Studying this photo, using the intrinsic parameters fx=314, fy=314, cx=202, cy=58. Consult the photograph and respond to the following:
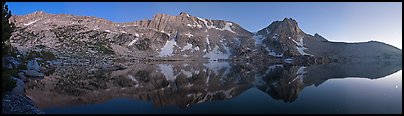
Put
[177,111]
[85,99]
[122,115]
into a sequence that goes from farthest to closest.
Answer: [85,99]
[177,111]
[122,115]

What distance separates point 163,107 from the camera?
35.4m

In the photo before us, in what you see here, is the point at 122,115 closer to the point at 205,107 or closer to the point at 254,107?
the point at 205,107

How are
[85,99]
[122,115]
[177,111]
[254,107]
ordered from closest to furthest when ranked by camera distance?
[122,115]
[177,111]
[254,107]
[85,99]

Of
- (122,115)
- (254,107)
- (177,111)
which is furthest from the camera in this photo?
(254,107)

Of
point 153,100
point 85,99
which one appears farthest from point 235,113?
point 85,99

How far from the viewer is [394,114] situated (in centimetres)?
3106

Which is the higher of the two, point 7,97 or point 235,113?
point 7,97

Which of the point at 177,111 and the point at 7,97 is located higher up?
the point at 7,97

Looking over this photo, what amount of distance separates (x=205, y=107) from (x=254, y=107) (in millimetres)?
5433

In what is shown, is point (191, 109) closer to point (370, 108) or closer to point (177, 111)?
point (177, 111)

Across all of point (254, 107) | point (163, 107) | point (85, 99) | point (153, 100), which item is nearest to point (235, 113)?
point (254, 107)

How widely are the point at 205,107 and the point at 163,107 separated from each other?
476 cm

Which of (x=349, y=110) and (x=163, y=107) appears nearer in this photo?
(x=349, y=110)

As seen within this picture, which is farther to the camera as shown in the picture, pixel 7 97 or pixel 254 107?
pixel 254 107
